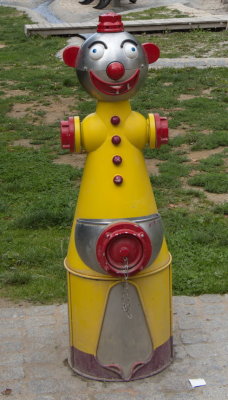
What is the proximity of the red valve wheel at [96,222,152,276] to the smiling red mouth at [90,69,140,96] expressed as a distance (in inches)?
28.9

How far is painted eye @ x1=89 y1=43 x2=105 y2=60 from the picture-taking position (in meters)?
4.09

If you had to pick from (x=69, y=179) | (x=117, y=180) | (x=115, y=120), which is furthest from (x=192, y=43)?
(x=117, y=180)

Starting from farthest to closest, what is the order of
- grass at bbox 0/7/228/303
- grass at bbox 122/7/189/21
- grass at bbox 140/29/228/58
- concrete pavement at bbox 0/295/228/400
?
grass at bbox 122/7/189/21
grass at bbox 140/29/228/58
grass at bbox 0/7/228/303
concrete pavement at bbox 0/295/228/400

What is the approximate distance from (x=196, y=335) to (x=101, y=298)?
0.95 metres

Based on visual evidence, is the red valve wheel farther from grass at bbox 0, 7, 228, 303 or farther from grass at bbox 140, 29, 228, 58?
grass at bbox 140, 29, 228, 58

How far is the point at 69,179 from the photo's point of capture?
8320 millimetres

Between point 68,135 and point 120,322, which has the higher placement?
point 68,135

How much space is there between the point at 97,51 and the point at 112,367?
1801mm

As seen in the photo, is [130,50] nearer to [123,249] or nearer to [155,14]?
[123,249]

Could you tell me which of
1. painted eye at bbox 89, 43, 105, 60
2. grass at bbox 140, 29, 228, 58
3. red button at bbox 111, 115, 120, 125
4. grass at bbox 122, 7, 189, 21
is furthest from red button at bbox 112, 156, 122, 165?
grass at bbox 122, 7, 189, 21

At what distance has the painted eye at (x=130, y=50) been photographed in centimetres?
409

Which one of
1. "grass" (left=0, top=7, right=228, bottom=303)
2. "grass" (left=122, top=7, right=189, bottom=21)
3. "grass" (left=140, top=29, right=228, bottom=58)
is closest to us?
"grass" (left=0, top=7, right=228, bottom=303)

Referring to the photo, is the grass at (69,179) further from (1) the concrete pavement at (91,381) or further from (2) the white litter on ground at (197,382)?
(2) the white litter on ground at (197,382)

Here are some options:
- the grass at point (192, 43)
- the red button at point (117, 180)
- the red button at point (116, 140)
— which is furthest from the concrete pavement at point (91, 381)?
the grass at point (192, 43)
